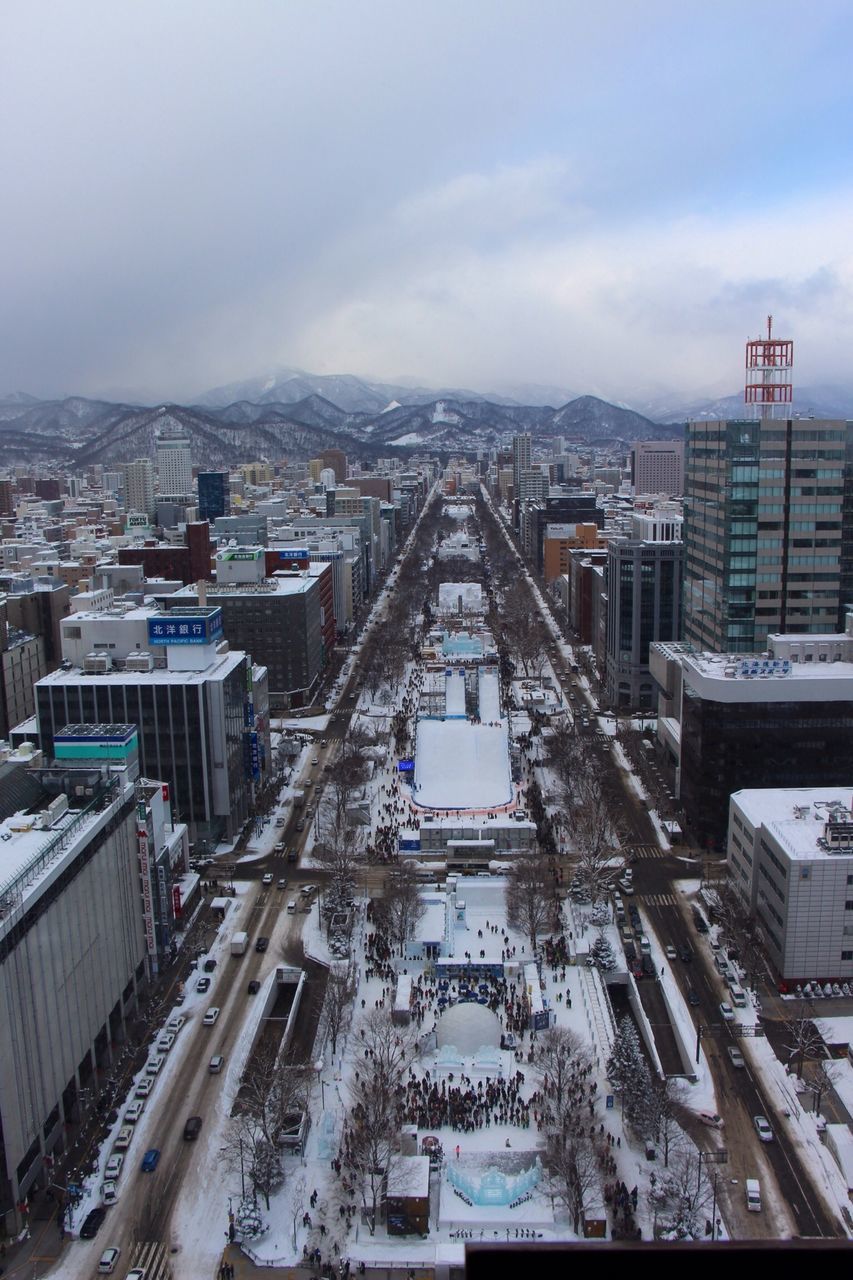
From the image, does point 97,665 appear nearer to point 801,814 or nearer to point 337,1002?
point 337,1002

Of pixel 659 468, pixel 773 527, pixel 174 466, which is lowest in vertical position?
pixel 773 527

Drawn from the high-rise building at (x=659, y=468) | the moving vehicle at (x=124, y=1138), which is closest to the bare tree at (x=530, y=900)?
Answer: the moving vehicle at (x=124, y=1138)

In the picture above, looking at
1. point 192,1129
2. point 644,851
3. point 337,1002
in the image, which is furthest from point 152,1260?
point 644,851

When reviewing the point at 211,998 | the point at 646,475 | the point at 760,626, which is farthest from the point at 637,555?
the point at 646,475

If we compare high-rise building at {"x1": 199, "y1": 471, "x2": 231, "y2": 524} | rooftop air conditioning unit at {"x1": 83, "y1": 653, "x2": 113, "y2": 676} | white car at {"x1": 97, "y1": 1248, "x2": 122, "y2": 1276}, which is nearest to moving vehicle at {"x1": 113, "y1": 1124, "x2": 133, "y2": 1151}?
white car at {"x1": 97, "y1": 1248, "x2": 122, "y2": 1276}

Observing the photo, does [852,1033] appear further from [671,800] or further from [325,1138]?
[671,800]
